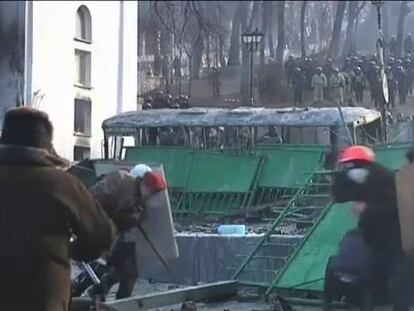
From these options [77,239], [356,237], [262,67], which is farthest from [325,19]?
[77,239]

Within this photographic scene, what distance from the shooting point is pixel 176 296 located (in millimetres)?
10086

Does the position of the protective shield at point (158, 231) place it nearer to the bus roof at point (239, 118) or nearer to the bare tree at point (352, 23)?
the bus roof at point (239, 118)

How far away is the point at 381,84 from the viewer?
25.4 m

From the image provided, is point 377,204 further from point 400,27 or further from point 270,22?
point 270,22

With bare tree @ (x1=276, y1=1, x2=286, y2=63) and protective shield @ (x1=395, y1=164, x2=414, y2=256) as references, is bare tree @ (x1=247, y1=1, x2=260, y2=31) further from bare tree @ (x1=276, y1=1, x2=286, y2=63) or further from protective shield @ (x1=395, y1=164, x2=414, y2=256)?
protective shield @ (x1=395, y1=164, x2=414, y2=256)

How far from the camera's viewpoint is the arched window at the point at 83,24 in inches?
1822

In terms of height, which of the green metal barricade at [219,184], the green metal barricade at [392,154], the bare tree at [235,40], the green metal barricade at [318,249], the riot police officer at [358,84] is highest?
the bare tree at [235,40]

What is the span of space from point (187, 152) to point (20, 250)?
19.4 meters

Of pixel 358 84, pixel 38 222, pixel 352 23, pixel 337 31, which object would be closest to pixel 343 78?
pixel 358 84

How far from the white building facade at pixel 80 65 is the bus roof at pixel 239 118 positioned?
47.3 ft

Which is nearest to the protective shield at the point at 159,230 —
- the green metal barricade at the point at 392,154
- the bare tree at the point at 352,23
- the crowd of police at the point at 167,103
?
the green metal barricade at the point at 392,154

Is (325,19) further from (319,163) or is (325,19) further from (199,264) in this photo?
(199,264)

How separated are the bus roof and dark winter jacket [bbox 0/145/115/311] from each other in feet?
56.2

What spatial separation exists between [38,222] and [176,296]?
17.2 feet
